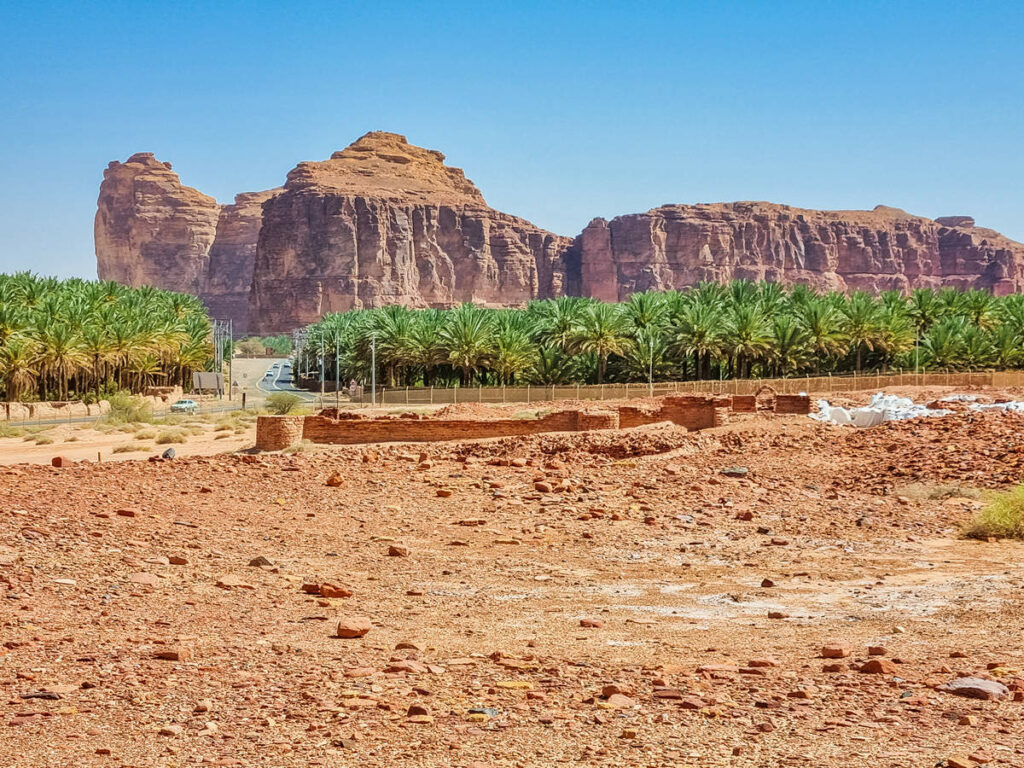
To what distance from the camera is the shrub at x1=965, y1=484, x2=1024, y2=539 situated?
1520 cm

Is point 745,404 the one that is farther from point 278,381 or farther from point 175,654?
point 278,381

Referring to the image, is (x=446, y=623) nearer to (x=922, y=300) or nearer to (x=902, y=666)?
(x=902, y=666)

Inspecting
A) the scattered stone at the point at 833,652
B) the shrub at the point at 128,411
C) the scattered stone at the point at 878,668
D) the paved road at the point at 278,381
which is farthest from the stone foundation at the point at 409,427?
the paved road at the point at 278,381

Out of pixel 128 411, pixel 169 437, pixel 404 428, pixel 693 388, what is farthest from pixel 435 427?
pixel 693 388

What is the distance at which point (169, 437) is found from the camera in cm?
3753

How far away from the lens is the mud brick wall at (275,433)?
29.7 metres

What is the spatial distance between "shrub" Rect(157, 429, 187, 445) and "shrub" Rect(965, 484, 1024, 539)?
27.5m

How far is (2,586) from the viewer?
10492 millimetres

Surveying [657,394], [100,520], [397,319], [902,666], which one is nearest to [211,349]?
[397,319]

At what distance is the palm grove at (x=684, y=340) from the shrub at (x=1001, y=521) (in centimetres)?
4575

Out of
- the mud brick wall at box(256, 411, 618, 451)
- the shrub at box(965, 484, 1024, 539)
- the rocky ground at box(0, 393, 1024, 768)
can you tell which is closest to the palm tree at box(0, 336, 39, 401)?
the mud brick wall at box(256, 411, 618, 451)

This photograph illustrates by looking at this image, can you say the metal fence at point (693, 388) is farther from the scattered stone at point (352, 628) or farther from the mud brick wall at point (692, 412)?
the scattered stone at point (352, 628)

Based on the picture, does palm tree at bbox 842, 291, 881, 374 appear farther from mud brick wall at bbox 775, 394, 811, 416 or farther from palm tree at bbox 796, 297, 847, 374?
mud brick wall at bbox 775, 394, 811, 416

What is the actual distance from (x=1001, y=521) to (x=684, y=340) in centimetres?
4716
